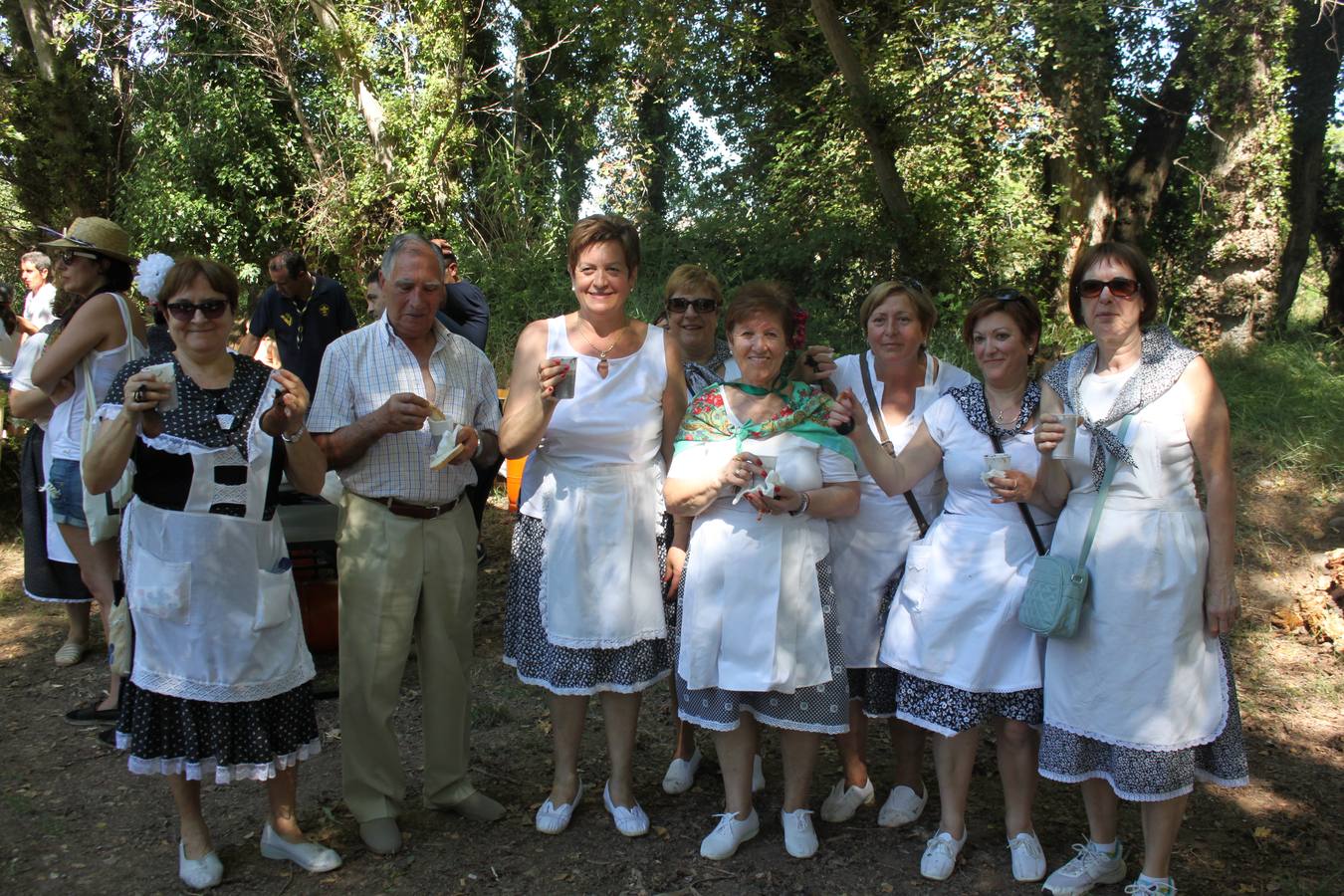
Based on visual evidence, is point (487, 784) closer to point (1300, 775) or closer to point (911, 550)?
point (911, 550)

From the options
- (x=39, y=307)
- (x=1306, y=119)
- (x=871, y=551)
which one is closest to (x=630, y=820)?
(x=871, y=551)

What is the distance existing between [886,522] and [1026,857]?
117cm

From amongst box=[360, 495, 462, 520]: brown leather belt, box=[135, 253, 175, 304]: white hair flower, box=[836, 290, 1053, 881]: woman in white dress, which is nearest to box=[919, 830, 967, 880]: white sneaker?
box=[836, 290, 1053, 881]: woman in white dress

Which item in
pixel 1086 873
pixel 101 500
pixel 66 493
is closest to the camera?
pixel 1086 873

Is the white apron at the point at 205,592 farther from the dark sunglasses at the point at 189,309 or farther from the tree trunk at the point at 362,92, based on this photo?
the tree trunk at the point at 362,92

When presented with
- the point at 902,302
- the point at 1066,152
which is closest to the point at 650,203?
the point at 1066,152

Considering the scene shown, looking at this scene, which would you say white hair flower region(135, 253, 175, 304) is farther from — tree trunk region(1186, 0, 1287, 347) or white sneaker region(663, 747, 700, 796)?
tree trunk region(1186, 0, 1287, 347)

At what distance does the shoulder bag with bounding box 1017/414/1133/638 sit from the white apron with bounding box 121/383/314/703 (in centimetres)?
227

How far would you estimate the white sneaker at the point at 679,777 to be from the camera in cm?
394

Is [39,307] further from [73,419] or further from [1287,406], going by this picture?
[1287,406]

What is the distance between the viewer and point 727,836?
3.41m

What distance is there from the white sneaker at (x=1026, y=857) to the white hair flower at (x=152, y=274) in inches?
128

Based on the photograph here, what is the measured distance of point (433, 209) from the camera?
14.4 metres

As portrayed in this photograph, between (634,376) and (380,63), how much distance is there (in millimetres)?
12557
